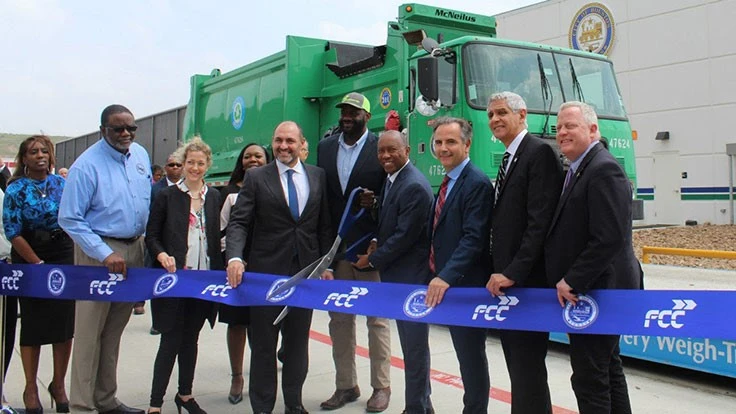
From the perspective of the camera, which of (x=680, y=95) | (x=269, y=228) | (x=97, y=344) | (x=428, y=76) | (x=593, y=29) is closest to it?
(x=269, y=228)

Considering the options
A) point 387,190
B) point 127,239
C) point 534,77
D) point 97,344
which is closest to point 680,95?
point 534,77

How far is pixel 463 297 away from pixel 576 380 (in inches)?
25.9

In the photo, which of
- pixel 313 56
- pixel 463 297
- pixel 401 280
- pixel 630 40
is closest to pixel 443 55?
pixel 313 56

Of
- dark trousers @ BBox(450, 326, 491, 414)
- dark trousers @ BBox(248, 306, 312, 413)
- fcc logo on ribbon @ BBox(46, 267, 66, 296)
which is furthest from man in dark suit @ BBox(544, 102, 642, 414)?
fcc logo on ribbon @ BBox(46, 267, 66, 296)

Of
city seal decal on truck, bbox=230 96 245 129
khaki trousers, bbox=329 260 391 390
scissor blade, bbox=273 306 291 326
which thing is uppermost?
city seal decal on truck, bbox=230 96 245 129

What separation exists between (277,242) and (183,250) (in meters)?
0.65

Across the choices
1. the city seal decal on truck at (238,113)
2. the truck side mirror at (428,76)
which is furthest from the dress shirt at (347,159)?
the city seal decal on truck at (238,113)

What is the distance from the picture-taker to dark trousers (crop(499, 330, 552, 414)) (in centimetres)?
326

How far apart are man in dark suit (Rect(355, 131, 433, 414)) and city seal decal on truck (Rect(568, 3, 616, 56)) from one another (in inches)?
705

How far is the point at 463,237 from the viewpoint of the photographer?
3521 millimetres

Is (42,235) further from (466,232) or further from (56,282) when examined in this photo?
(466,232)

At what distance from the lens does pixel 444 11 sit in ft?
28.6

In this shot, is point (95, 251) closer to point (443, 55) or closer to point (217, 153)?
point (443, 55)

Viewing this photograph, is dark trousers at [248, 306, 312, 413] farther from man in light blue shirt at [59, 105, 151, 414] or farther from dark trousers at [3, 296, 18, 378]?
→ dark trousers at [3, 296, 18, 378]
